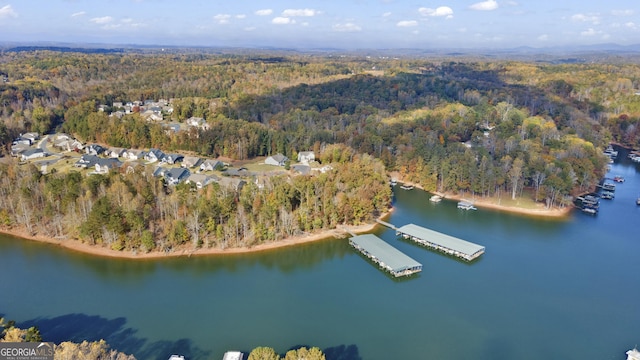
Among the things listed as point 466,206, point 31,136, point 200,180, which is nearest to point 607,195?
point 466,206

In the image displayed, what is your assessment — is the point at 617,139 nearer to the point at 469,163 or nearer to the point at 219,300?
the point at 469,163

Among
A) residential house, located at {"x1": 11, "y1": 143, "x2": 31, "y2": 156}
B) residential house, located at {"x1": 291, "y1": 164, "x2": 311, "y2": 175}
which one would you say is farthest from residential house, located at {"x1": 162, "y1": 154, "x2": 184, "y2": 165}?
residential house, located at {"x1": 11, "y1": 143, "x2": 31, "y2": 156}

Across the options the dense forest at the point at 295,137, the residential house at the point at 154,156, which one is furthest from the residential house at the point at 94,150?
the residential house at the point at 154,156

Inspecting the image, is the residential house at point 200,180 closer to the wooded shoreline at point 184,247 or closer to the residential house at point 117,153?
the wooded shoreline at point 184,247

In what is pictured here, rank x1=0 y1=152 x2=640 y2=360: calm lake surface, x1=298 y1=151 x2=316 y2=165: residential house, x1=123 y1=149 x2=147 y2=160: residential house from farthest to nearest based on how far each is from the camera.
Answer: x1=298 y1=151 x2=316 y2=165: residential house, x1=123 y1=149 x2=147 y2=160: residential house, x1=0 y1=152 x2=640 y2=360: calm lake surface

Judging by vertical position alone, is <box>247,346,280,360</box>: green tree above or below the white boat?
above

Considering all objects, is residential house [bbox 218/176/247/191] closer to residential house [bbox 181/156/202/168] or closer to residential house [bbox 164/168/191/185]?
residential house [bbox 164/168/191/185]
